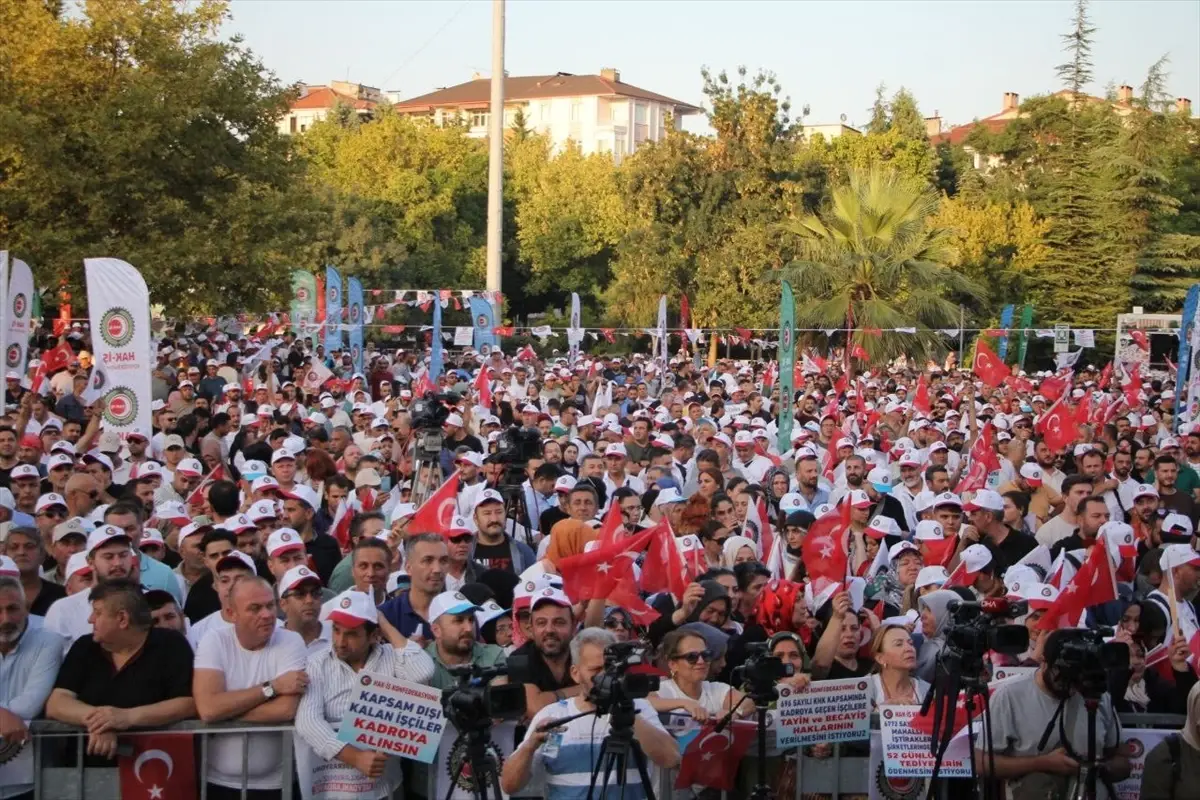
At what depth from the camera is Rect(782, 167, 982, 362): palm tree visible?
33656 millimetres

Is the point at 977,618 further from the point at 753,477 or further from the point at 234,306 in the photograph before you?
the point at 234,306

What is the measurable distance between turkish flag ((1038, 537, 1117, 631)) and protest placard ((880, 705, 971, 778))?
1177 millimetres

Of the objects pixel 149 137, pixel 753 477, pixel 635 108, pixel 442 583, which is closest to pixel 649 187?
pixel 149 137

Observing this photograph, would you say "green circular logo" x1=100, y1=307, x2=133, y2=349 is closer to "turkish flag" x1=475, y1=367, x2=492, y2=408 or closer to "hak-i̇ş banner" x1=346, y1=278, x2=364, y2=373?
"turkish flag" x1=475, y1=367, x2=492, y2=408

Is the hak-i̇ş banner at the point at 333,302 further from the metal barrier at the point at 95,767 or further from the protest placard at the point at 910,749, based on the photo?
the protest placard at the point at 910,749

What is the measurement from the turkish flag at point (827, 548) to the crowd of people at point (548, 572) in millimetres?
18

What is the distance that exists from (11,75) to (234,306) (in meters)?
5.72

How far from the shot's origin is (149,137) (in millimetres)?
26406

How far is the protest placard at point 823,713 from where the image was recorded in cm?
651

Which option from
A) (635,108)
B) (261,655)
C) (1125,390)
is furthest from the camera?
(635,108)

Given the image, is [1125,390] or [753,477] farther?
[1125,390]

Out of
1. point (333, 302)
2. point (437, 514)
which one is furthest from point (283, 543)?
point (333, 302)

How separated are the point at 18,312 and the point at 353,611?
9980 mm

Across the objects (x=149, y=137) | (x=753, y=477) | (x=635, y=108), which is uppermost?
(x=635, y=108)
